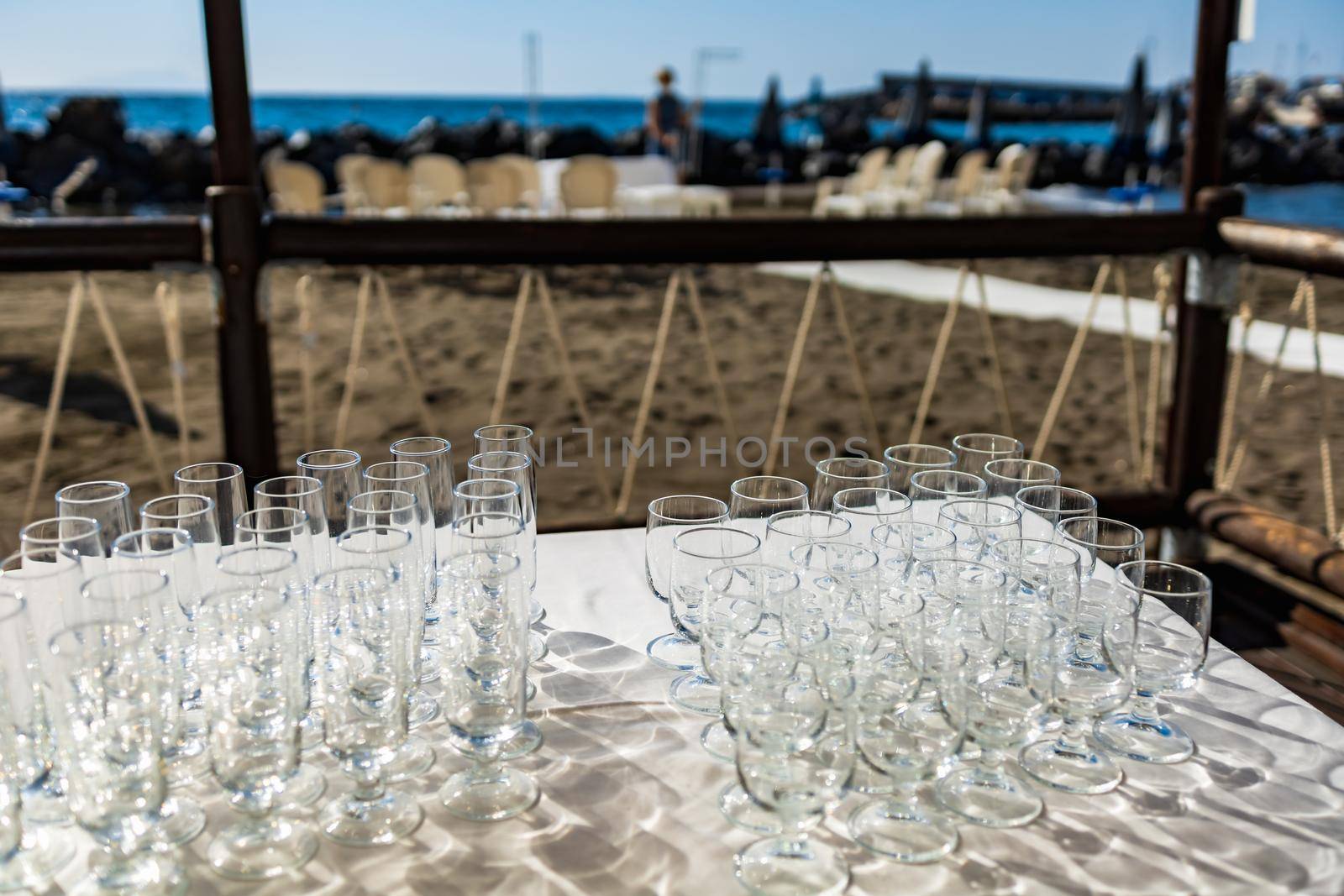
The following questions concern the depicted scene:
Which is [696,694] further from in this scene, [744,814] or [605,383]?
[605,383]

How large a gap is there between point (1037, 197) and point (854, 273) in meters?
4.43

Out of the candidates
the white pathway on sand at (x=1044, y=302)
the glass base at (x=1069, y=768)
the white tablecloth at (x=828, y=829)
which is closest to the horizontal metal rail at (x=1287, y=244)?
the white tablecloth at (x=828, y=829)

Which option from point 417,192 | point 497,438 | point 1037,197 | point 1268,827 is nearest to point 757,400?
point 497,438

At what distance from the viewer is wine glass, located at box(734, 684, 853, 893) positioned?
0.81m

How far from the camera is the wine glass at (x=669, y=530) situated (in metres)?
1.23

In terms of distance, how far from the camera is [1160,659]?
3.59ft

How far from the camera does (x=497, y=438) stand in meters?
1.45

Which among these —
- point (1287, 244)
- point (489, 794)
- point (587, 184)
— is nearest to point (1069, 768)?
point (489, 794)

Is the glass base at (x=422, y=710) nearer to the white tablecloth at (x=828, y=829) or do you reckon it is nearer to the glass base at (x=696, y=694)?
the white tablecloth at (x=828, y=829)

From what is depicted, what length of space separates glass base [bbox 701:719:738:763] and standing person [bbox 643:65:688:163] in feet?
32.3

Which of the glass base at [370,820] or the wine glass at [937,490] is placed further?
the wine glass at [937,490]

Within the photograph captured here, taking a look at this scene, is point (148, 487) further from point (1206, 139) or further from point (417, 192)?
point (417, 192)

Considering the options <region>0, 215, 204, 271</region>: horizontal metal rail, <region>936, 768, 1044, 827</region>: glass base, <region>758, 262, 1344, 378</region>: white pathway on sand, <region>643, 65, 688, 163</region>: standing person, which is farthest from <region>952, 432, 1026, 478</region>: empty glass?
<region>643, 65, 688, 163</region>: standing person

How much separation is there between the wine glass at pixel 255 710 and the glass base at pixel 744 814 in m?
0.35
